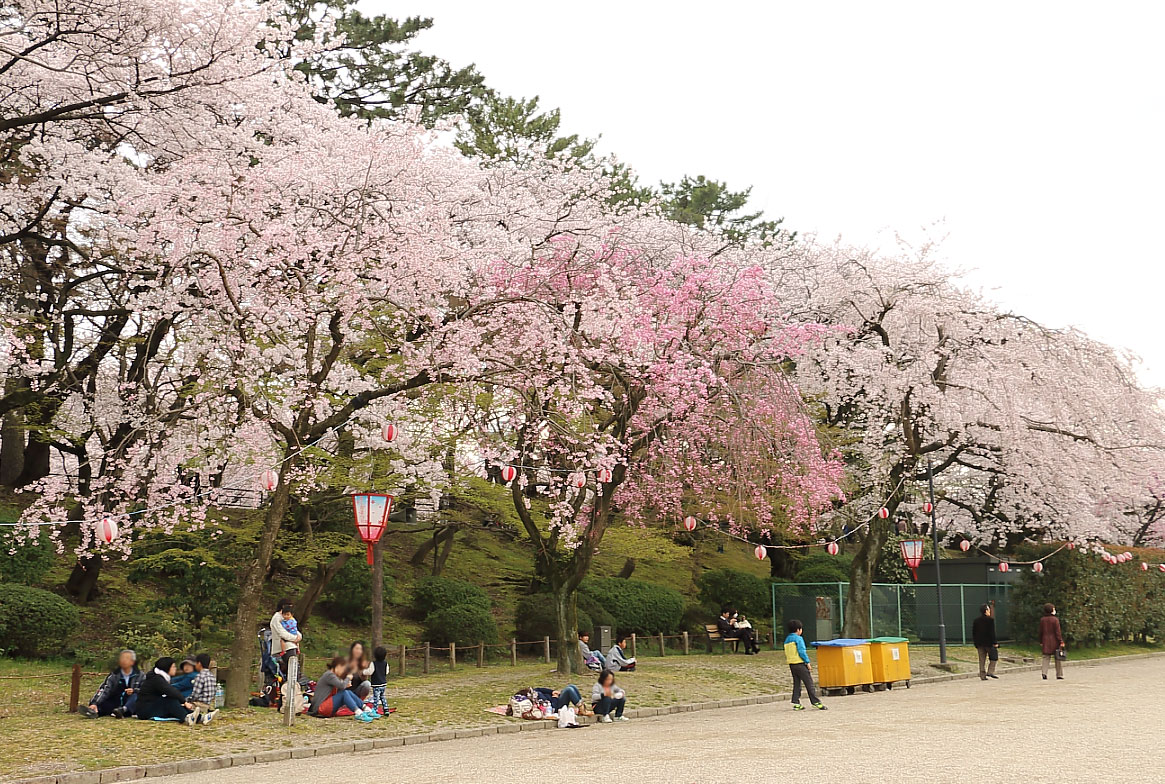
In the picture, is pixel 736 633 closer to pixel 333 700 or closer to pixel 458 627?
pixel 458 627

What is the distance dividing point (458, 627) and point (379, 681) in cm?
1015

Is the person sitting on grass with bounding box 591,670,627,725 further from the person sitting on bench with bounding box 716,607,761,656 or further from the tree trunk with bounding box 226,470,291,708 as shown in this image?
the person sitting on bench with bounding box 716,607,761,656

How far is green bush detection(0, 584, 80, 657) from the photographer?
19.3 m

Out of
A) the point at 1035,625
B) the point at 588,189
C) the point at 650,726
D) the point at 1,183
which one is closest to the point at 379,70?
the point at 588,189

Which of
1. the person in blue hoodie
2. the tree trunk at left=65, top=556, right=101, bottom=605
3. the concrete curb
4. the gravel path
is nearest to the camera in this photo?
the gravel path

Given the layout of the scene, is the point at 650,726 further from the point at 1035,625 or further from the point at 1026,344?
the point at 1035,625

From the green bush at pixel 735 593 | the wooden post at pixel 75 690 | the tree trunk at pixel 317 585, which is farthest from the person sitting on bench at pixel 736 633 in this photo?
the wooden post at pixel 75 690

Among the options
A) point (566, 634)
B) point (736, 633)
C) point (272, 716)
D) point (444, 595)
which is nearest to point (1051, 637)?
point (736, 633)

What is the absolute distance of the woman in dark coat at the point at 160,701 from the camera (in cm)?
1334

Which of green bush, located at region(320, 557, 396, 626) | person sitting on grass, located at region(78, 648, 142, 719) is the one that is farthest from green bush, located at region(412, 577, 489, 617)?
person sitting on grass, located at region(78, 648, 142, 719)

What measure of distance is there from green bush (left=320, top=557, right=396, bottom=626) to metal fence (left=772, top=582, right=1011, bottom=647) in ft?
39.0

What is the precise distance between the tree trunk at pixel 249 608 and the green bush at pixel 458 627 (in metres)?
10.1

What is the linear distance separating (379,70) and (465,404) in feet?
47.7

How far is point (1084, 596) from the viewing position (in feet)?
98.7
